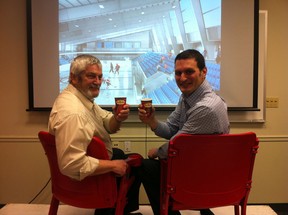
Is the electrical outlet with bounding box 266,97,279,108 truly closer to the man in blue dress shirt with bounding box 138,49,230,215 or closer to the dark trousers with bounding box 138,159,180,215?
the man in blue dress shirt with bounding box 138,49,230,215

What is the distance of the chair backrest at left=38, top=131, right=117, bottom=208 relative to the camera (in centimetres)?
136

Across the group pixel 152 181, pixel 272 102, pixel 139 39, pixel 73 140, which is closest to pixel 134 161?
pixel 152 181

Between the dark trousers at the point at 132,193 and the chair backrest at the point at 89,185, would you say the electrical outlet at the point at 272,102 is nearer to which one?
the dark trousers at the point at 132,193

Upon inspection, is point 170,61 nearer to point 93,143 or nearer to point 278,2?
point 278,2

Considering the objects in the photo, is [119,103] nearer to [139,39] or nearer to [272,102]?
[139,39]

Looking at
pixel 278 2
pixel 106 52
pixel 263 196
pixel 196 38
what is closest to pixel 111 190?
pixel 106 52

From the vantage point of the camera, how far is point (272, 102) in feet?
8.87

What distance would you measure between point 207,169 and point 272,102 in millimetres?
1744

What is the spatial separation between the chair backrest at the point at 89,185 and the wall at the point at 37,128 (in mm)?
1233

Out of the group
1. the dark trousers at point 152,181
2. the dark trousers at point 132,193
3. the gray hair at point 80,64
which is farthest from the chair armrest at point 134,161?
the gray hair at point 80,64

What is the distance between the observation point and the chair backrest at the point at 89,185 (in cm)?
136

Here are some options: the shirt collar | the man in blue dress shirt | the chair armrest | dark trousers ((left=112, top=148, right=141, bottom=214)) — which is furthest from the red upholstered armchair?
the shirt collar

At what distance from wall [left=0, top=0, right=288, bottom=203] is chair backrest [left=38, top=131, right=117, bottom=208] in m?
1.23

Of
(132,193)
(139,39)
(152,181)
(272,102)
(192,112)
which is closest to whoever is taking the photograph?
(192,112)
